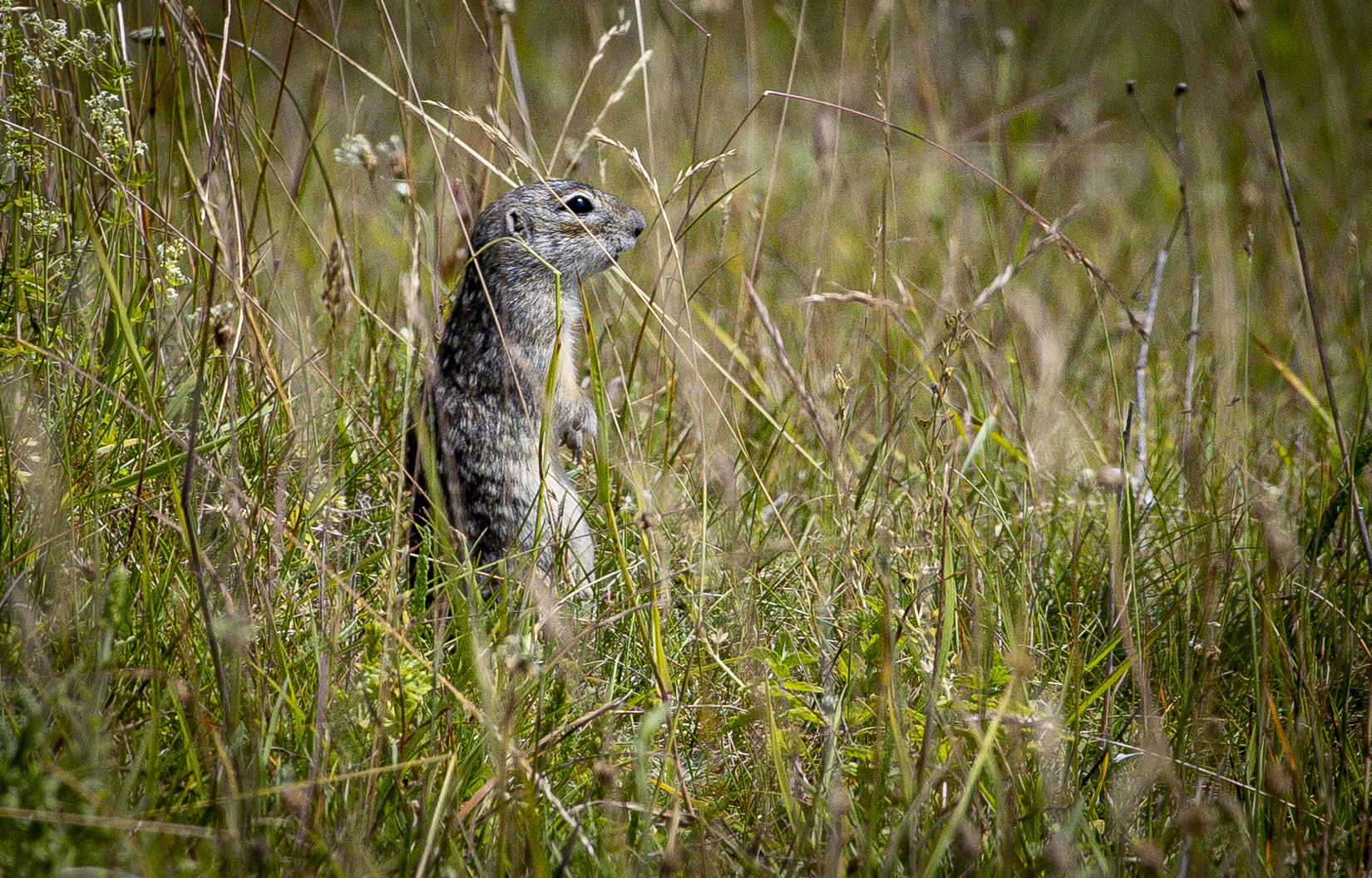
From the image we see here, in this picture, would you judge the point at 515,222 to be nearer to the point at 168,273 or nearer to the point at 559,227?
the point at 559,227

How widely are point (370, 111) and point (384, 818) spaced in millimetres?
5131

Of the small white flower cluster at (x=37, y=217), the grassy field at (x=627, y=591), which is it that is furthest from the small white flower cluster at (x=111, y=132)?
the small white flower cluster at (x=37, y=217)

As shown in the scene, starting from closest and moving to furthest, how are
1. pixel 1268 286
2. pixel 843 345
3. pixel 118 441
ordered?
pixel 118 441 → pixel 843 345 → pixel 1268 286

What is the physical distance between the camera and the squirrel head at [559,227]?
132 inches

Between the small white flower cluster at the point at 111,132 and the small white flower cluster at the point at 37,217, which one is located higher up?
the small white flower cluster at the point at 111,132

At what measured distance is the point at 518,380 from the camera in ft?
10.3

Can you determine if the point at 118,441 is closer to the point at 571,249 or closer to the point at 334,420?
the point at 334,420

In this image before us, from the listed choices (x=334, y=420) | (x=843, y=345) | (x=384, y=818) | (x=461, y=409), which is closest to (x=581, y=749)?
(x=384, y=818)

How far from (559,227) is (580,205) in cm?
11

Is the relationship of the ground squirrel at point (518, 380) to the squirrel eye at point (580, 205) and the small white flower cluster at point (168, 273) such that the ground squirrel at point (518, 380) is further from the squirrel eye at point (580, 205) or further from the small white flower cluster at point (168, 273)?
the small white flower cluster at point (168, 273)

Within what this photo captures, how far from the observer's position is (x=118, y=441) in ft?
7.81

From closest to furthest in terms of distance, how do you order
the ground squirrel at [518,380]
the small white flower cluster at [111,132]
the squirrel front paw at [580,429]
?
1. the small white flower cluster at [111,132]
2. the ground squirrel at [518,380]
3. the squirrel front paw at [580,429]

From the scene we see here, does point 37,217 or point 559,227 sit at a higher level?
point 37,217

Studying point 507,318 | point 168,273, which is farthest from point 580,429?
A: point 168,273
